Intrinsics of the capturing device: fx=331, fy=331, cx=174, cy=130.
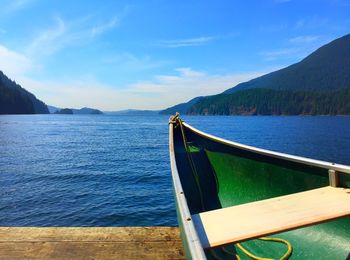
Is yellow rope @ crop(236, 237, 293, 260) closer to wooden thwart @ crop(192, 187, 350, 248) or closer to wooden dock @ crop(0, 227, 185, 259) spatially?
wooden dock @ crop(0, 227, 185, 259)

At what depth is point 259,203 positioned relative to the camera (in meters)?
4.46

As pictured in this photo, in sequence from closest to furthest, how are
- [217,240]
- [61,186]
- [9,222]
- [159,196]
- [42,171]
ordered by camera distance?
1. [217,240]
2. [9,222]
3. [159,196]
4. [61,186]
5. [42,171]

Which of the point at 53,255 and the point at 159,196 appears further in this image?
the point at 159,196

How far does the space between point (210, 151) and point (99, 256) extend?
4481mm

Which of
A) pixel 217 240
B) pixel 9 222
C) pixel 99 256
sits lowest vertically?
pixel 9 222

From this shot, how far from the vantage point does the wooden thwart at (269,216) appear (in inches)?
138

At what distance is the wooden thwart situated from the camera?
350cm

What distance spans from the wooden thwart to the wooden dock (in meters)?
1.70

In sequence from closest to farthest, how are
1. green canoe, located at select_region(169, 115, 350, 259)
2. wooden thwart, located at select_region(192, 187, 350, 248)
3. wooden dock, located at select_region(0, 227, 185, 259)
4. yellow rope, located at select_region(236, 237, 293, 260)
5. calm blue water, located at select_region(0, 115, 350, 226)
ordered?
wooden thwart, located at select_region(192, 187, 350, 248) < green canoe, located at select_region(169, 115, 350, 259) < yellow rope, located at select_region(236, 237, 293, 260) < wooden dock, located at select_region(0, 227, 185, 259) < calm blue water, located at select_region(0, 115, 350, 226)

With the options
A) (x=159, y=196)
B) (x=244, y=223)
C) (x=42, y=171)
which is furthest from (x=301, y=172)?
(x=42, y=171)

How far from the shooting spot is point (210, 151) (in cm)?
898

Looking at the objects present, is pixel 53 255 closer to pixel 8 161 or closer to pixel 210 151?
pixel 210 151

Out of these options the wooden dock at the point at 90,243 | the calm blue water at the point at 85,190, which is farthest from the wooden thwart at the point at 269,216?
the calm blue water at the point at 85,190

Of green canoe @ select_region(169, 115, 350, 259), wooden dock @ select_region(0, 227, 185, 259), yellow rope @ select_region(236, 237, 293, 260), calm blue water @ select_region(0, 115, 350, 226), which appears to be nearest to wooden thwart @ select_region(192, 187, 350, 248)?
green canoe @ select_region(169, 115, 350, 259)
